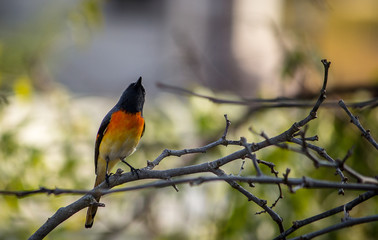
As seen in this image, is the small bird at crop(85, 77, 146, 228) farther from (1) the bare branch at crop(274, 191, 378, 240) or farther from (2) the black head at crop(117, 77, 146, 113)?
(1) the bare branch at crop(274, 191, 378, 240)

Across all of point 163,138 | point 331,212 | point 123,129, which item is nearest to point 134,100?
point 123,129

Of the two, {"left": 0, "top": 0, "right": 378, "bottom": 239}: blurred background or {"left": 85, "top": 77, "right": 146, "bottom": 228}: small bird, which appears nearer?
{"left": 85, "top": 77, "right": 146, "bottom": 228}: small bird

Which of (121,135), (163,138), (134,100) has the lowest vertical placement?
(121,135)

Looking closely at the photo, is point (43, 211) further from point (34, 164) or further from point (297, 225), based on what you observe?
point (297, 225)

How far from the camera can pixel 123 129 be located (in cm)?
317

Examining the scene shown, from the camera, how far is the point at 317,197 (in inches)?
180

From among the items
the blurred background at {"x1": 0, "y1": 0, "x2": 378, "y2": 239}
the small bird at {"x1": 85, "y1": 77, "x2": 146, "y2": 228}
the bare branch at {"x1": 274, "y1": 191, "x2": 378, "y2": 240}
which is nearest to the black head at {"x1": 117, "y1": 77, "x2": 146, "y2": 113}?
the small bird at {"x1": 85, "y1": 77, "x2": 146, "y2": 228}

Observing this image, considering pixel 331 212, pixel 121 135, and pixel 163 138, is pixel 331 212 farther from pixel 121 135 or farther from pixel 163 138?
pixel 163 138

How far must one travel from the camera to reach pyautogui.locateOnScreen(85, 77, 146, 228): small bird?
3.17m

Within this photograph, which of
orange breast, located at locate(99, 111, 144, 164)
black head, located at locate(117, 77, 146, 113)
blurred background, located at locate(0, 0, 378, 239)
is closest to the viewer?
orange breast, located at locate(99, 111, 144, 164)

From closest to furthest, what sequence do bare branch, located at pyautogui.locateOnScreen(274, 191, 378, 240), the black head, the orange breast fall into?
bare branch, located at pyautogui.locateOnScreen(274, 191, 378, 240), the orange breast, the black head

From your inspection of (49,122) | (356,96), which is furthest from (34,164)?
(356,96)

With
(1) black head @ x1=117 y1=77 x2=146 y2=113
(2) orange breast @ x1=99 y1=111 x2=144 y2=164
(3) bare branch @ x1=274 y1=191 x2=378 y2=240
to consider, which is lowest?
(3) bare branch @ x1=274 y1=191 x2=378 y2=240

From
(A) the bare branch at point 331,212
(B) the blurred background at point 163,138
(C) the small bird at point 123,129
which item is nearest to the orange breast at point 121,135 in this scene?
(C) the small bird at point 123,129
